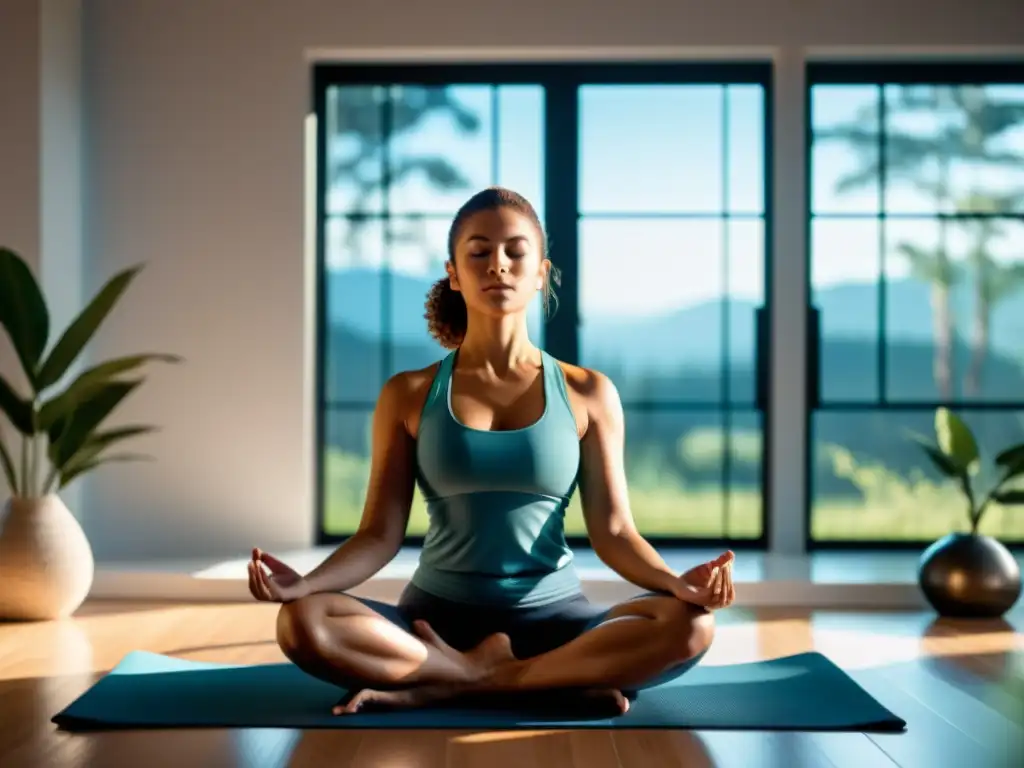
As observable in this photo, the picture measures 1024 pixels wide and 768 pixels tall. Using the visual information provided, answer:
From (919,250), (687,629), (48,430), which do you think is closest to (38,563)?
(48,430)

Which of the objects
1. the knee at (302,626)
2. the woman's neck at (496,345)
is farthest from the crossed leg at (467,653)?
the woman's neck at (496,345)

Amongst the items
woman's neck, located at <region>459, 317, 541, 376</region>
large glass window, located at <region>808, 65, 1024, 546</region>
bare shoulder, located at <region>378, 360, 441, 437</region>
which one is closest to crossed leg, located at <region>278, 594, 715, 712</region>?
bare shoulder, located at <region>378, 360, 441, 437</region>

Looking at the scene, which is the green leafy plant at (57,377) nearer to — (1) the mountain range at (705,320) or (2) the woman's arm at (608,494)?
(1) the mountain range at (705,320)

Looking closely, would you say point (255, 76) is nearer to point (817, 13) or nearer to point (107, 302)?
point (107, 302)

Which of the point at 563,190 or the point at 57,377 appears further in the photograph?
the point at 563,190

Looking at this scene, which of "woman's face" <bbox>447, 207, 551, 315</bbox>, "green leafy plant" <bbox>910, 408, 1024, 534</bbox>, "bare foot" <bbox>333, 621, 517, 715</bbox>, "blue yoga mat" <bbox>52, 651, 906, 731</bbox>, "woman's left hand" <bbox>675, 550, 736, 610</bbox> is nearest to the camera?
"woman's left hand" <bbox>675, 550, 736, 610</bbox>

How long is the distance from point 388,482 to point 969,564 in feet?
6.86

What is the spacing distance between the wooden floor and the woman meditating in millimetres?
161

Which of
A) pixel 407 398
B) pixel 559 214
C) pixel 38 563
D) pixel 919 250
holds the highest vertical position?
pixel 559 214

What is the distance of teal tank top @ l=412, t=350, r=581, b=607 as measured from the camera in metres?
2.67

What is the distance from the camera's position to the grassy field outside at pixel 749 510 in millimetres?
5277

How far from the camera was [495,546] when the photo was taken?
8.76 ft

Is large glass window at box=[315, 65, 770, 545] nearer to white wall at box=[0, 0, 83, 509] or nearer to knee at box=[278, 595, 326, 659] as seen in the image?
white wall at box=[0, 0, 83, 509]

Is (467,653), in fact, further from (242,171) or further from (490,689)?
(242,171)
